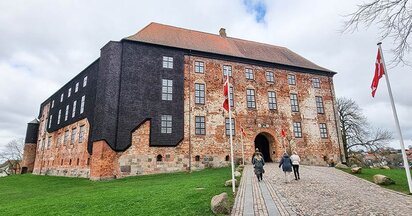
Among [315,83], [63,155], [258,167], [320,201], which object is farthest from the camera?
[315,83]

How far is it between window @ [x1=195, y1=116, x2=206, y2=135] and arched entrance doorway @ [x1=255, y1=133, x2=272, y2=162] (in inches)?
272

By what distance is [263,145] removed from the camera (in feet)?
86.0

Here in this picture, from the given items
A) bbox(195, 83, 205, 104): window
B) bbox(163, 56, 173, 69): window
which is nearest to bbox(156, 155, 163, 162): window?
bbox(195, 83, 205, 104): window

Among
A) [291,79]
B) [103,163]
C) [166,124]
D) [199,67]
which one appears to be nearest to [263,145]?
[291,79]

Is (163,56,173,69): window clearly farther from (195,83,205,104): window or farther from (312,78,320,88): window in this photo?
(312,78,320,88): window

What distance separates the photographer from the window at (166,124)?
811 inches

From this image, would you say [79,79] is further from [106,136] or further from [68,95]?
[106,136]

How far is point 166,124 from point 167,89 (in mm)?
3150

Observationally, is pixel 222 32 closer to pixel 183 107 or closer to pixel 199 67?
pixel 199 67

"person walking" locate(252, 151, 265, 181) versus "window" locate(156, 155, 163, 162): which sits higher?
"window" locate(156, 155, 163, 162)

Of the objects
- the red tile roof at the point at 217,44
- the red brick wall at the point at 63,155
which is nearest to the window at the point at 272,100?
the red tile roof at the point at 217,44

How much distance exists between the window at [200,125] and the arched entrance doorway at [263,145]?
22.7 feet

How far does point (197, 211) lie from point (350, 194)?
19.1 ft

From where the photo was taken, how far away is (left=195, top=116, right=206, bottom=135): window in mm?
21958
